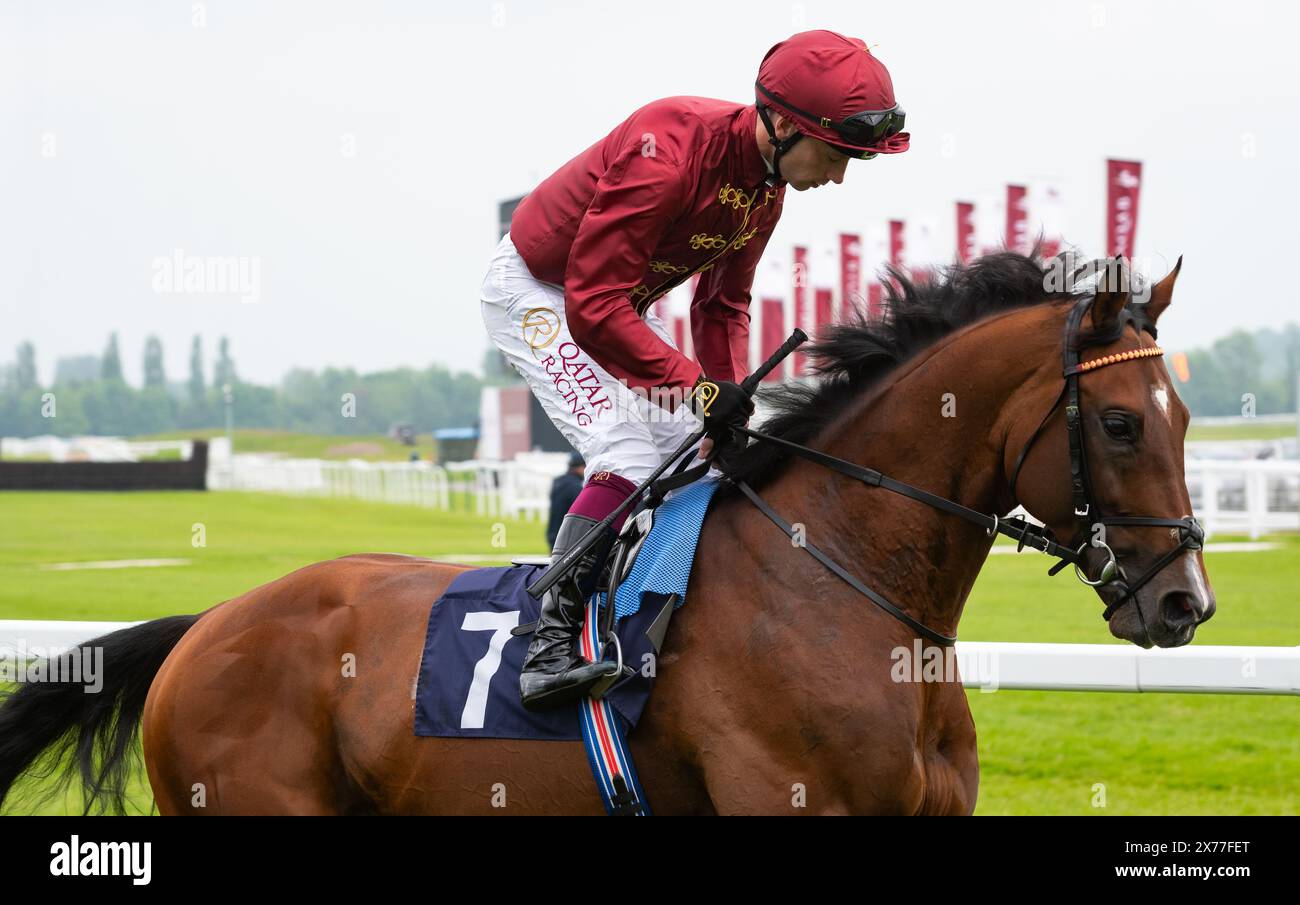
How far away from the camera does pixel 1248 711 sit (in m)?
7.19

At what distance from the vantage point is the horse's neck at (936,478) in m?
2.81

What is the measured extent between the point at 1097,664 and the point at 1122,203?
15.3 m

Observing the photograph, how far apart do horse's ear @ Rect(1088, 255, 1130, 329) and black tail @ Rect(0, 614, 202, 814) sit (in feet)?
8.59

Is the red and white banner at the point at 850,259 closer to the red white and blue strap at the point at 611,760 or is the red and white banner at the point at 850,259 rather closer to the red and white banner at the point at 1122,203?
the red and white banner at the point at 1122,203

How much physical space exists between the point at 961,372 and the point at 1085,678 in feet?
7.51

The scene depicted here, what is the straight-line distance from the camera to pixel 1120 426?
2.62 m

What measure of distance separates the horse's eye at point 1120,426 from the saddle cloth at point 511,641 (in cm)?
92

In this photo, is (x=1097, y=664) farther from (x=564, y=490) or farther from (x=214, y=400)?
(x=214, y=400)

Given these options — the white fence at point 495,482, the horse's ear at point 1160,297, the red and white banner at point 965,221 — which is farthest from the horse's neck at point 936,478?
the red and white banner at point 965,221

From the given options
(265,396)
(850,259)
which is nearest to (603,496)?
(850,259)

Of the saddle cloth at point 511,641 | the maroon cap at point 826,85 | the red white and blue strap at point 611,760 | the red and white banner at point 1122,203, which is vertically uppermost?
the red and white banner at point 1122,203
